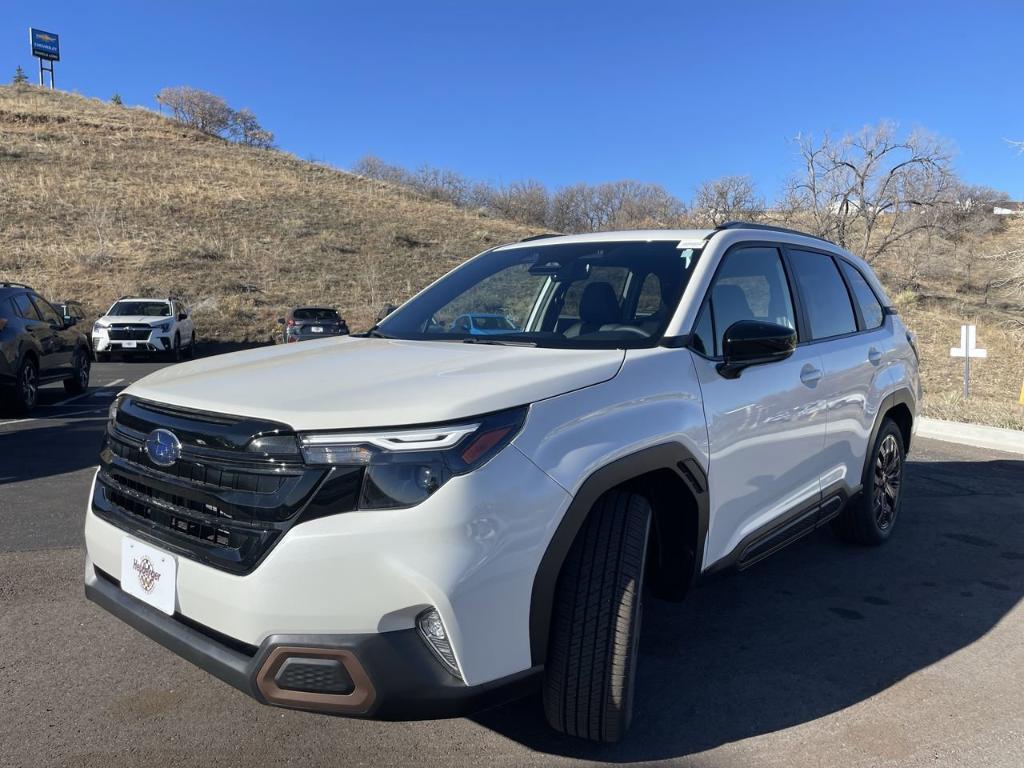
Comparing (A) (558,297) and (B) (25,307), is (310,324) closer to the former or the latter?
(B) (25,307)

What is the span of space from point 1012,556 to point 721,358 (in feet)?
9.95

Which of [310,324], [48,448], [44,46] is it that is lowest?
[48,448]

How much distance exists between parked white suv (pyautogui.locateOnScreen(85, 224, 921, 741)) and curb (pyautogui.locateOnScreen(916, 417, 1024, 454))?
600 cm

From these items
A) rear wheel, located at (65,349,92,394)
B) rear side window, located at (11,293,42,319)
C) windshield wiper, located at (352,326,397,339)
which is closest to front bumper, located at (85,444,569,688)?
windshield wiper, located at (352,326,397,339)

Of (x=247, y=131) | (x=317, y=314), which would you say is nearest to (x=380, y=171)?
(x=247, y=131)

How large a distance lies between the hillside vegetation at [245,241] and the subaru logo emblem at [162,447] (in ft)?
55.8

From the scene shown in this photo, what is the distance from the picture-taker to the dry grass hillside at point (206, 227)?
28.9 metres

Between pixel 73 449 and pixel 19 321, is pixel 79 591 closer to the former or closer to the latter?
pixel 73 449

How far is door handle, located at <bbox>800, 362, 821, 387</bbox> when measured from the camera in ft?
12.4

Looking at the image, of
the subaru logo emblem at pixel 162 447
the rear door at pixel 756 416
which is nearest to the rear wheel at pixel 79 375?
the subaru logo emblem at pixel 162 447

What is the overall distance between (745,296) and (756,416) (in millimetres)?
685

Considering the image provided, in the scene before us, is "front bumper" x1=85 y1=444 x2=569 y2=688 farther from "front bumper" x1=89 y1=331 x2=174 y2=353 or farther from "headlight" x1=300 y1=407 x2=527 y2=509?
"front bumper" x1=89 y1=331 x2=174 y2=353

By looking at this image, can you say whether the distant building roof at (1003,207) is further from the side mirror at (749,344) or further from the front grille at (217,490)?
the front grille at (217,490)

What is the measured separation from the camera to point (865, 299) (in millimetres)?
5035
